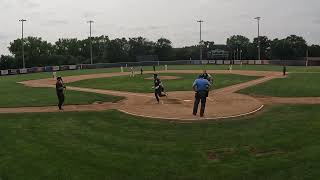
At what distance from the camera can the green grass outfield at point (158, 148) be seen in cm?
→ 1045

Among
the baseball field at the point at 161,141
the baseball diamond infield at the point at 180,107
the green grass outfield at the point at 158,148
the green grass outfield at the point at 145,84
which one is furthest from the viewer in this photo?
the green grass outfield at the point at 145,84

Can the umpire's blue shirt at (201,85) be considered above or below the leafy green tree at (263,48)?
below

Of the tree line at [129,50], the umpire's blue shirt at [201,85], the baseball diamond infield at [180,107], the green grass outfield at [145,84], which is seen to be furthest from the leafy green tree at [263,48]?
the umpire's blue shirt at [201,85]

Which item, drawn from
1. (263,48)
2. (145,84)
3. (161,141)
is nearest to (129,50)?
(263,48)

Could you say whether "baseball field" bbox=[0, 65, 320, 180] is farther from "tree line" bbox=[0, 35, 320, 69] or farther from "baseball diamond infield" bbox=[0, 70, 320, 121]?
"tree line" bbox=[0, 35, 320, 69]

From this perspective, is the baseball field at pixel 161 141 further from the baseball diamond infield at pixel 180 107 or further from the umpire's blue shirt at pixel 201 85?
the umpire's blue shirt at pixel 201 85

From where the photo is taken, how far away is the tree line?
394ft

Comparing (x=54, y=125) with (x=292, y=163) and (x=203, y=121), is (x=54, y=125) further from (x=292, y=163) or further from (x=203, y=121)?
(x=292, y=163)

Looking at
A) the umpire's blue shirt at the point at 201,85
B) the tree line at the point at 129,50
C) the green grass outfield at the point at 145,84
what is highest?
the tree line at the point at 129,50

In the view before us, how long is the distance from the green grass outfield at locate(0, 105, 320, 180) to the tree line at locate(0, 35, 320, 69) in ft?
308

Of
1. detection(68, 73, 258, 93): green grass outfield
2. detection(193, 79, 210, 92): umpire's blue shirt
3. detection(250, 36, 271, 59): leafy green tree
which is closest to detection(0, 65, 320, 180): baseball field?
detection(193, 79, 210, 92): umpire's blue shirt

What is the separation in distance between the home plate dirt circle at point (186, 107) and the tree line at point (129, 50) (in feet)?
281

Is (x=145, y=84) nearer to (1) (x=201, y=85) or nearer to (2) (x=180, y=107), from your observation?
(2) (x=180, y=107)

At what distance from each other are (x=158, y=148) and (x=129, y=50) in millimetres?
125887
